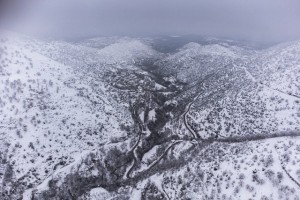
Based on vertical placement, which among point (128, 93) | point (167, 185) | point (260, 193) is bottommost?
point (167, 185)

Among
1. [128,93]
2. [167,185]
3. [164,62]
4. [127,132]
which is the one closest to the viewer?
[167,185]

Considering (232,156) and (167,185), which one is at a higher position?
(232,156)

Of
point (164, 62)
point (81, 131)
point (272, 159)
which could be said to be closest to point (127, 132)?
point (81, 131)

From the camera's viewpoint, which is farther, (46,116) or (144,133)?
(144,133)

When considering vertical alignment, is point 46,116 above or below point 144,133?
above

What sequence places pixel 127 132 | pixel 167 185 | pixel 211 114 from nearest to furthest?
pixel 167 185, pixel 127 132, pixel 211 114

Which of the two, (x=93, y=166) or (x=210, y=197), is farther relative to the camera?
(x=93, y=166)

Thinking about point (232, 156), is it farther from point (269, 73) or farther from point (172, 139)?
point (269, 73)

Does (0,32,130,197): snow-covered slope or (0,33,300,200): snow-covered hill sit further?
(0,32,130,197): snow-covered slope

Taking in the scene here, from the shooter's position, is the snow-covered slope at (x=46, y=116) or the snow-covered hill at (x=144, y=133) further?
the snow-covered slope at (x=46, y=116)
